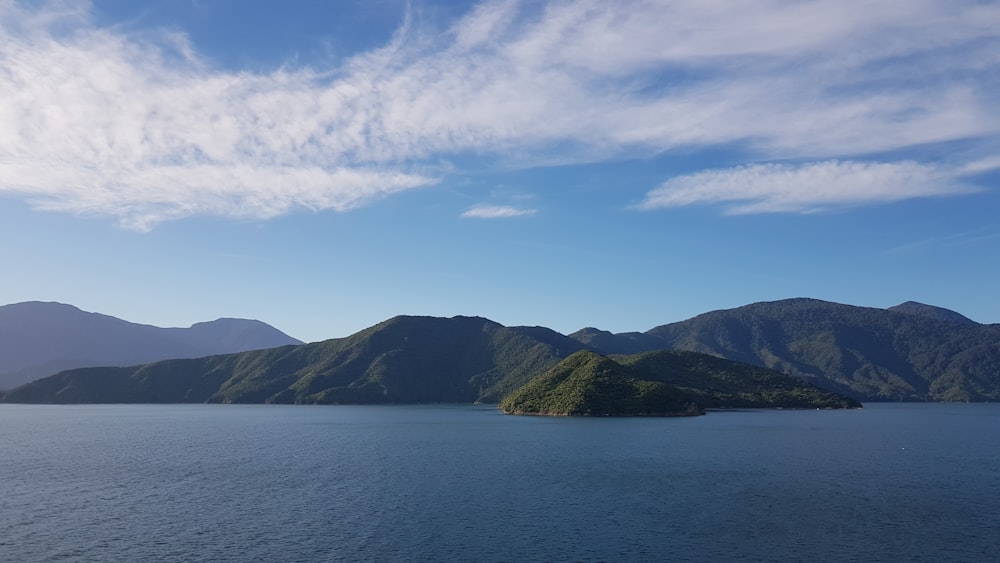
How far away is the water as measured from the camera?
52.5 metres

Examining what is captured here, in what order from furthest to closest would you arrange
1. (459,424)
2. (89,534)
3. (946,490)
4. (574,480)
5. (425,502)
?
1. (459,424)
2. (574,480)
3. (946,490)
4. (425,502)
5. (89,534)

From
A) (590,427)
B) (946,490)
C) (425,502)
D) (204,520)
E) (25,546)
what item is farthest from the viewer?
(590,427)

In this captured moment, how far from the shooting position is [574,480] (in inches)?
3275

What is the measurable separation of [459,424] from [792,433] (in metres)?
80.4

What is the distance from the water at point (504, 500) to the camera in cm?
5250

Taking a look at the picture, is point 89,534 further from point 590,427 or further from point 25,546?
point 590,427

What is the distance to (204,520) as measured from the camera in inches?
2430

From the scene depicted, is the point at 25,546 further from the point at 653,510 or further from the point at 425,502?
the point at 653,510

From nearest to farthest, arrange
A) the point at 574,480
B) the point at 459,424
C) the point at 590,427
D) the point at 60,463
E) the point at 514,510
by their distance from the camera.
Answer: the point at 514,510
the point at 574,480
the point at 60,463
the point at 590,427
the point at 459,424

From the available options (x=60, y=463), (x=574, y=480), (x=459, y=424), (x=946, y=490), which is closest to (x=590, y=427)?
(x=459, y=424)

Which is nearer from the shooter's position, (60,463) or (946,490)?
(946,490)

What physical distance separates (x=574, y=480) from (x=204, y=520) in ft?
133

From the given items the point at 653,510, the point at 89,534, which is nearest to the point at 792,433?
the point at 653,510

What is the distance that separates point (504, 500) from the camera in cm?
7094
